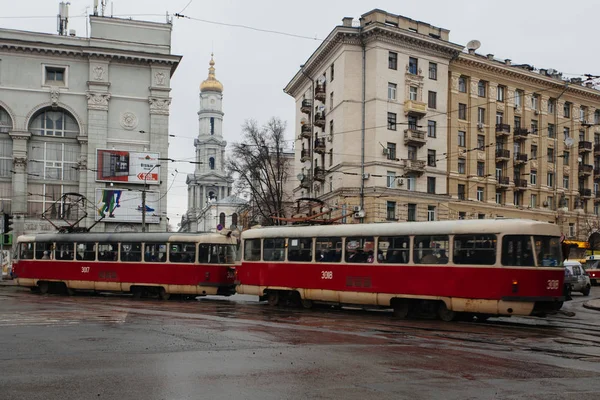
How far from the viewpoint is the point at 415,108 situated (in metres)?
52.1

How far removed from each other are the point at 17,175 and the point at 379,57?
26.8 m

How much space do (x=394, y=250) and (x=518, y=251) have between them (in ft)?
11.7

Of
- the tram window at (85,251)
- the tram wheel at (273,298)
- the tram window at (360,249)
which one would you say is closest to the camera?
the tram window at (360,249)

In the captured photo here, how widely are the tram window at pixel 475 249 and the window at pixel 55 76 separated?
40.2 meters

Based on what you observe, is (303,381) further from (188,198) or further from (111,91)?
(188,198)

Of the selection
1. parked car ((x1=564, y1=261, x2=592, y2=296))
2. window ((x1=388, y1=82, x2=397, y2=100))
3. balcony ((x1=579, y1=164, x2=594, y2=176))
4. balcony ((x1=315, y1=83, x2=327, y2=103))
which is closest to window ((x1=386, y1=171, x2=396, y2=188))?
window ((x1=388, y1=82, x2=397, y2=100))

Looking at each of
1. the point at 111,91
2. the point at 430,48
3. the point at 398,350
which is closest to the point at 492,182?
the point at 430,48

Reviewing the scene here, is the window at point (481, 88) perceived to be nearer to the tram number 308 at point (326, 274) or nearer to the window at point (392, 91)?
the window at point (392, 91)

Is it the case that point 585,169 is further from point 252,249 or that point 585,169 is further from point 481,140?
point 252,249

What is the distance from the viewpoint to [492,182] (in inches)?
2244

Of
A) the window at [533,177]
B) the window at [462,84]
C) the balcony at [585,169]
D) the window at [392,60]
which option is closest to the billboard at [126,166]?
the window at [392,60]

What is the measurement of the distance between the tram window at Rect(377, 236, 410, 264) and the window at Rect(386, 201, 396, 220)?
3096 centimetres

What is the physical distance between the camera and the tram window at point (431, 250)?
715 inches

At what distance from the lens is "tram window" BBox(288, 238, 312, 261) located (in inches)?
859
